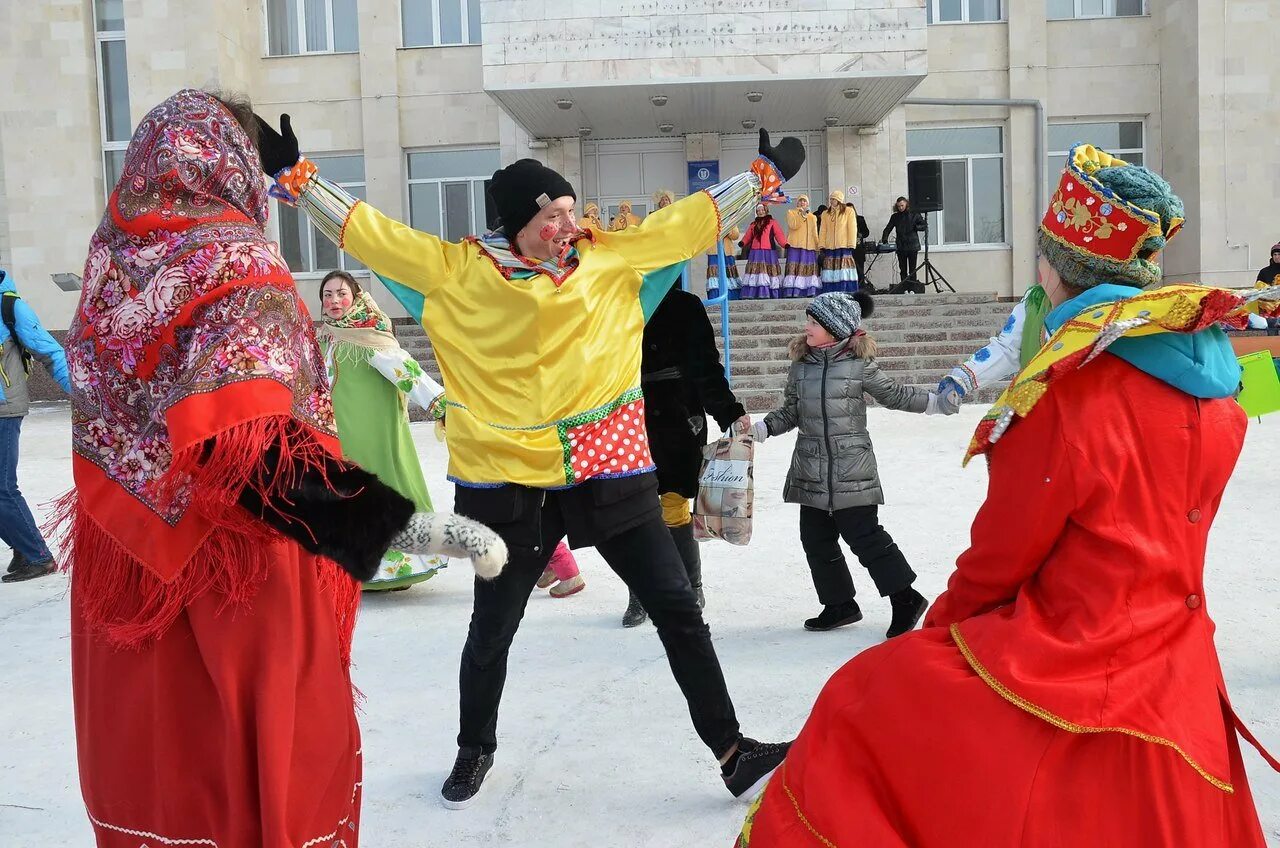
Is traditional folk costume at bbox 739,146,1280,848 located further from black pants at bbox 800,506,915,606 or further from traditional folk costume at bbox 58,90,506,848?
black pants at bbox 800,506,915,606

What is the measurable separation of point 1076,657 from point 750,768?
1.47 m

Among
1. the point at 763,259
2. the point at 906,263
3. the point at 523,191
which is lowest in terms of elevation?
the point at 523,191

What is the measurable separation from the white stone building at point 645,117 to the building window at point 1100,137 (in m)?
0.04

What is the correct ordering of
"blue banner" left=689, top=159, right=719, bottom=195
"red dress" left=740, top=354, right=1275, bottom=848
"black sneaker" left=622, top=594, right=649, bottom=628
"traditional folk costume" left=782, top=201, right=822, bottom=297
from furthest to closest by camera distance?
"blue banner" left=689, top=159, right=719, bottom=195, "traditional folk costume" left=782, top=201, right=822, bottom=297, "black sneaker" left=622, top=594, right=649, bottom=628, "red dress" left=740, top=354, right=1275, bottom=848

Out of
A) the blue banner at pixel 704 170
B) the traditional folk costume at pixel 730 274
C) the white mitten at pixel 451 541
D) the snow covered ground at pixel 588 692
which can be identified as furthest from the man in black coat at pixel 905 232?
the white mitten at pixel 451 541

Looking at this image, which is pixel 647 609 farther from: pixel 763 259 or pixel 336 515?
pixel 763 259

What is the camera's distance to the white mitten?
72.9 inches

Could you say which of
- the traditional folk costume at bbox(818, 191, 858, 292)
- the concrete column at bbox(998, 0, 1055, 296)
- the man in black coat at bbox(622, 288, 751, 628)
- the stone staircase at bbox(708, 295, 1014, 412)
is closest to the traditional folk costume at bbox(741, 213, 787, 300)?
the traditional folk costume at bbox(818, 191, 858, 292)

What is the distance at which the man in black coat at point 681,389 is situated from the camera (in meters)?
4.73

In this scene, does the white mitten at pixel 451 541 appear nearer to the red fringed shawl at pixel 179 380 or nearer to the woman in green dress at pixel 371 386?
the red fringed shawl at pixel 179 380

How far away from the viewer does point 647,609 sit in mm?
3184

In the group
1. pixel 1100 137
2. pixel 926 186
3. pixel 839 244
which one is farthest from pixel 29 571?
pixel 1100 137

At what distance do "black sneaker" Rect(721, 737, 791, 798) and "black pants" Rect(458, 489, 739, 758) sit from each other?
0.05 m

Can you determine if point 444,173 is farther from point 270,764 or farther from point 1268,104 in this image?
point 270,764
